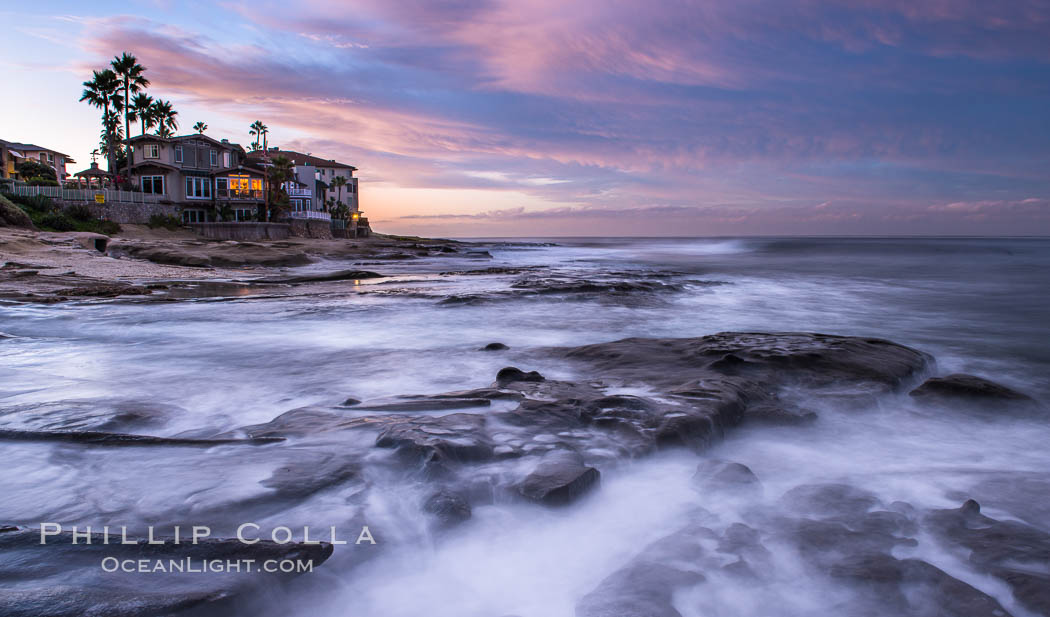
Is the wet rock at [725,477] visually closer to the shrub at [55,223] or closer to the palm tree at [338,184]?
the shrub at [55,223]

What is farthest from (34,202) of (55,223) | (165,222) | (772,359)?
(772,359)

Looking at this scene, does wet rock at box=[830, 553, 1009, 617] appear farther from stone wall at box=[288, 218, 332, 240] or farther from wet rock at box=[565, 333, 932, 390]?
stone wall at box=[288, 218, 332, 240]

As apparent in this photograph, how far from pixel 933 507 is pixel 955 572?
0.81 meters

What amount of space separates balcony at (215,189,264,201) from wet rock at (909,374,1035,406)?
50.0 m

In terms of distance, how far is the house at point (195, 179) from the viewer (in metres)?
44.0

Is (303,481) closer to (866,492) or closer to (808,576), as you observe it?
(808,576)

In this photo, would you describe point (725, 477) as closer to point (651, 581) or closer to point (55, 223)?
point (651, 581)

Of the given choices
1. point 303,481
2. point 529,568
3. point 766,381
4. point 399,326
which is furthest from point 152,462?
point 399,326

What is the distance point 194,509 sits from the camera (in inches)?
111

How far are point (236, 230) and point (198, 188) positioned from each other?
8318 millimetres

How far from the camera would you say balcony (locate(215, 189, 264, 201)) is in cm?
4606

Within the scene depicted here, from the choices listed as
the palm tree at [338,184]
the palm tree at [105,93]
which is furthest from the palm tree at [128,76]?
the palm tree at [338,184]

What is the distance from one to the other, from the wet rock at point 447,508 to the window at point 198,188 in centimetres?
5087

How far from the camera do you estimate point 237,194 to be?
4625 cm
